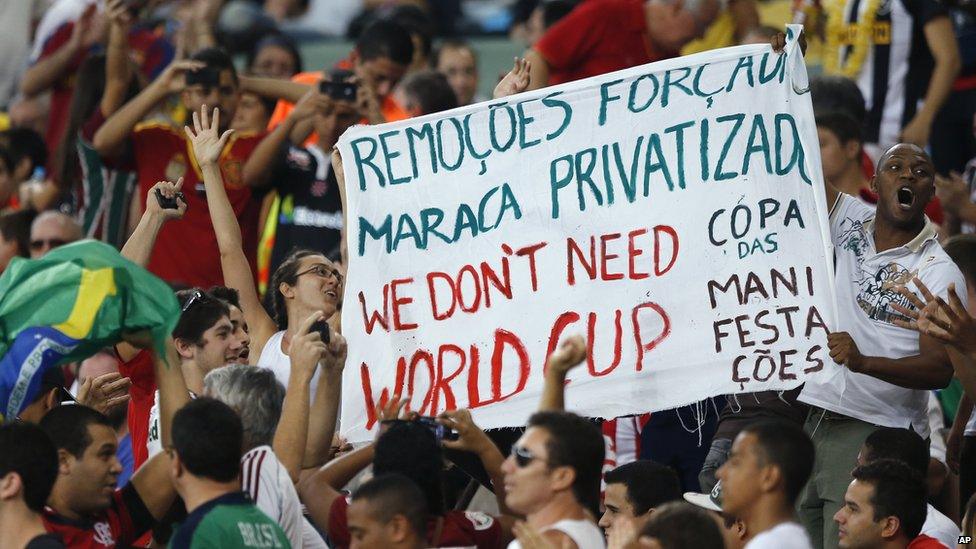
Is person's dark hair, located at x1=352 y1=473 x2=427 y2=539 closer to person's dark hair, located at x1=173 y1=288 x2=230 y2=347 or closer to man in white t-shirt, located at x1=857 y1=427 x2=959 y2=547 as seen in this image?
person's dark hair, located at x1=173 y1=288 x2=230 y2=347

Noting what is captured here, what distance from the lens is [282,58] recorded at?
1141 centimetres

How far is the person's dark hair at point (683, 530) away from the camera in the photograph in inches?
189

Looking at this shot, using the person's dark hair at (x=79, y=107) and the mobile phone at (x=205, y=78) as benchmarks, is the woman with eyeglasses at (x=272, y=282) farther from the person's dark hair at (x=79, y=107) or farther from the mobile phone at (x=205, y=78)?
the person's dark hair at (x=79, y=107)

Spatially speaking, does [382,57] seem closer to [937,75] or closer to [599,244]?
[937,75]

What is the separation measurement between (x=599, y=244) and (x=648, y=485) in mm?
1027

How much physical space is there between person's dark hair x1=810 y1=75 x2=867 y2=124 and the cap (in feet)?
9.06

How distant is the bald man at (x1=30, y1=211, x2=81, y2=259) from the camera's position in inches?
381

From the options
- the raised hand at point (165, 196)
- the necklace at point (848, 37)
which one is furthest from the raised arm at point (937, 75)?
the raised hand at point (165, 196)

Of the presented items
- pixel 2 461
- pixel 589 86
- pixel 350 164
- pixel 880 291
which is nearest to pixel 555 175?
pixel 589 86

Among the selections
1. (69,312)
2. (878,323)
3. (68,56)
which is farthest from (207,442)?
(68,56)

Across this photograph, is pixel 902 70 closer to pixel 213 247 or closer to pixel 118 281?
pixel 213 247

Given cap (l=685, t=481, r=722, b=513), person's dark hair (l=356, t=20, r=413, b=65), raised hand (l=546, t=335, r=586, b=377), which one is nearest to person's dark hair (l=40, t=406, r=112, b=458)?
raised hand (l=546, t=335, r=586, b=377)

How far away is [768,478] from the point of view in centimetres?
509

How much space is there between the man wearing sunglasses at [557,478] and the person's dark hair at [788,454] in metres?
0.52
